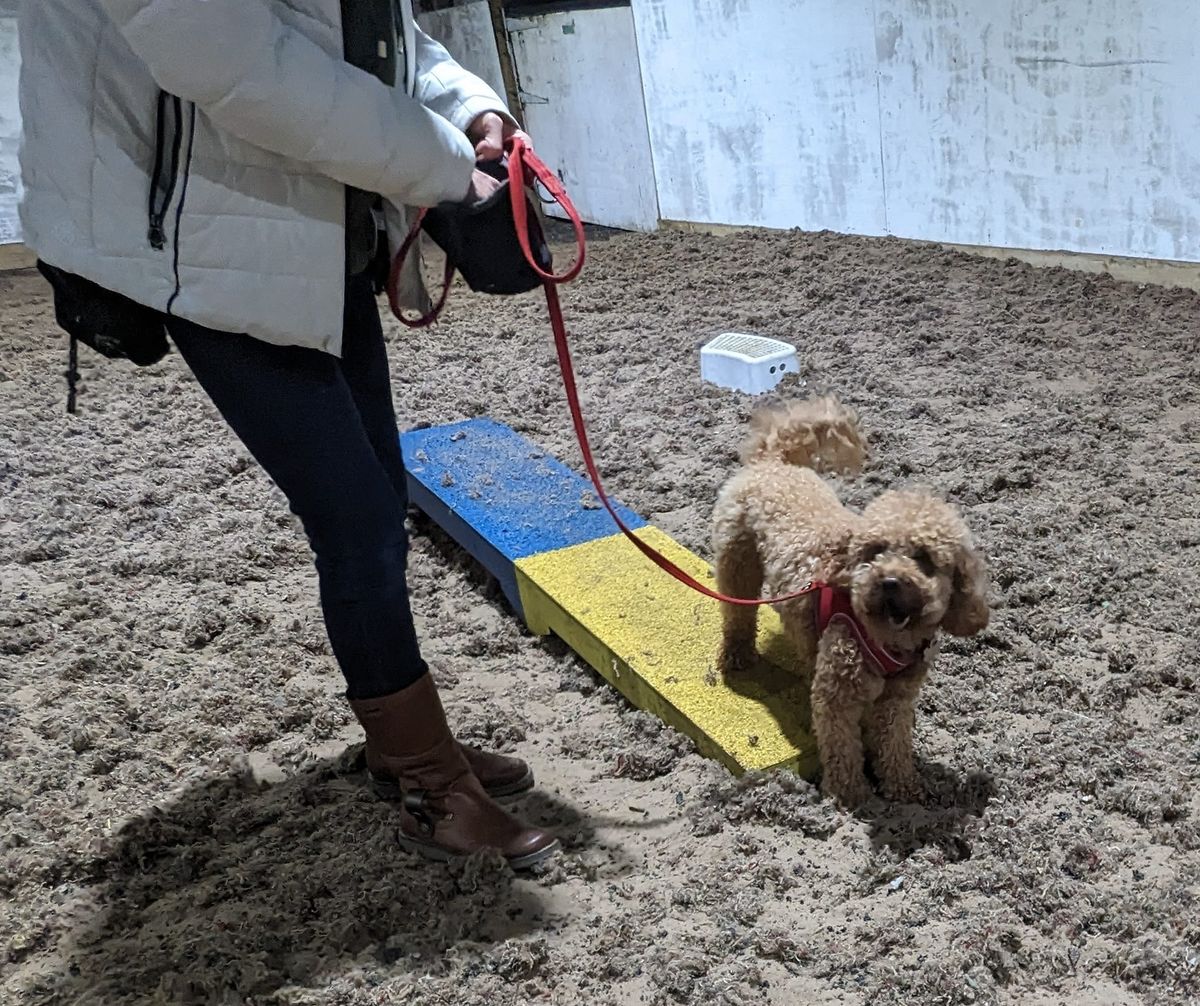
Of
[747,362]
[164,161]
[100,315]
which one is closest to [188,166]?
[164,161]

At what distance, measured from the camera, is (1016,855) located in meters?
1.71

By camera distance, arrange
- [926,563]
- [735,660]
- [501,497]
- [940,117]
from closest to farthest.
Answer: [926,563]
[735,660]
[501,497]
[940,117]

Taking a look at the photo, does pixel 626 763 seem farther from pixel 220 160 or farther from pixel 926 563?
pixel 220 160

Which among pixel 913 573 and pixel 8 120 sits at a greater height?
pixel 8 120

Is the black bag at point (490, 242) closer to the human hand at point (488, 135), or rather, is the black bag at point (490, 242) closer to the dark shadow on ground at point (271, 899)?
the human hand at point (488, 135)

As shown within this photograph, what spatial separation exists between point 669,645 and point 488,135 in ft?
3.58

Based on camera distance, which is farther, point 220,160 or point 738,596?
point 738,596

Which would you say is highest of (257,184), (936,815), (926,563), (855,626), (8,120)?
(8,120)

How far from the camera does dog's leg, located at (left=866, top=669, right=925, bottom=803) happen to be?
6.10 feet

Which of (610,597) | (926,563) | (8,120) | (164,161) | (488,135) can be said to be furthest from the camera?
(8,120)

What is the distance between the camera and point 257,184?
1.35 meters

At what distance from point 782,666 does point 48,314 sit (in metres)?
5.70

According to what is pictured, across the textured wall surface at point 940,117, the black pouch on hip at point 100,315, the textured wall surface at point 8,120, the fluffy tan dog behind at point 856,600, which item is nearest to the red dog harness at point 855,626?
the fluffy tan dog behind at point 856,600

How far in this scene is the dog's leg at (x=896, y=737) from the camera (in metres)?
1.86
